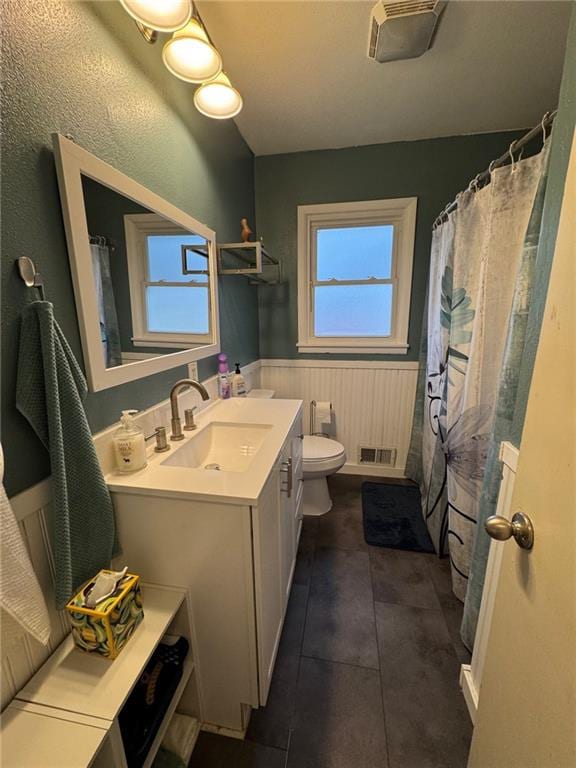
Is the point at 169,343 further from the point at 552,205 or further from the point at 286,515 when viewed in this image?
the point at 552,205

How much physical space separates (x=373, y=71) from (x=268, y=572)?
7.35 feet

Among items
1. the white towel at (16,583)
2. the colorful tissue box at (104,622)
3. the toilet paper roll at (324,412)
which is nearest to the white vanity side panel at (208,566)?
the colorful tissue box at (104,622)

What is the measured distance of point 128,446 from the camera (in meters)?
0.97

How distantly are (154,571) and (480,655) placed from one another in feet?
3.60

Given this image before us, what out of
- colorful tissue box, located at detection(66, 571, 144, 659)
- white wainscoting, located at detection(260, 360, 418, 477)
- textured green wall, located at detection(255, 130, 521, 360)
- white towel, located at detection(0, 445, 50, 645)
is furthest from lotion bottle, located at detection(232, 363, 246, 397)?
white towel, located at detection(0, 445, 50, 645)

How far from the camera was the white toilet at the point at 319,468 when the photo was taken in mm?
1966

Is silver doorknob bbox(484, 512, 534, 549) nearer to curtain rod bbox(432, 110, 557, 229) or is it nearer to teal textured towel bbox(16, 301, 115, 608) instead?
teal textured towel bbox(16, 301, 115, 608)

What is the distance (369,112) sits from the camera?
1.87 metres

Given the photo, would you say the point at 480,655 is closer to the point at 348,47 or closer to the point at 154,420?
the point at 154,420

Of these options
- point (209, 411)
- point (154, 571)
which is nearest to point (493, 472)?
point (154, 571)

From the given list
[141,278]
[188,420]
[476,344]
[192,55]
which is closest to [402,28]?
[192,55]

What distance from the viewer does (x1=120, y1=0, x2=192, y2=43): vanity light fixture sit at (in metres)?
0.85

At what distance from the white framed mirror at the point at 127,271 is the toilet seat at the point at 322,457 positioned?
3.04ft

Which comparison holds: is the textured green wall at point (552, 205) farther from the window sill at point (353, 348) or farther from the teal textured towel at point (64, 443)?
the window sill at point (353, 348)
